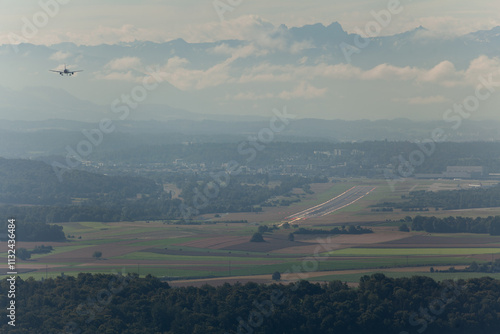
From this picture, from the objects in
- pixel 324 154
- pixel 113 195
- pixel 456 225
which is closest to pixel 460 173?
pixel 324 154

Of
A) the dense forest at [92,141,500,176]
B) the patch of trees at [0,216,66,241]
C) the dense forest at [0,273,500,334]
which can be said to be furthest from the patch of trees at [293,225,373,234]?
the dense forest at [92,141,500,176]

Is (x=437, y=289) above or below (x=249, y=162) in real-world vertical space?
below

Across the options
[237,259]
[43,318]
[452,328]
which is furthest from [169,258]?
[452,328]

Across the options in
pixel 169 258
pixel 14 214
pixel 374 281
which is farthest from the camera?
pixel 14 214

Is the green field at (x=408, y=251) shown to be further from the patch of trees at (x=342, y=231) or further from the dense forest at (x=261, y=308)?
the dense forest at (x=261, y=308)

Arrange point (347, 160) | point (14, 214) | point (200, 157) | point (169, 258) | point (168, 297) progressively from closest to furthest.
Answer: point (168, 297) → point (169, 258) → point (14, 214) → point (347, 160) → point (200, 157)

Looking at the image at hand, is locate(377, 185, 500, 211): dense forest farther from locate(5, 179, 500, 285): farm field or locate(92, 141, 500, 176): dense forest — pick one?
locate(92, 141, 500, 176): dense forest

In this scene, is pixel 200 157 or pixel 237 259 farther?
pixel 200 157

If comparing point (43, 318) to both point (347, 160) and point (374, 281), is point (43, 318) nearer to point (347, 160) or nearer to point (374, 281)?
point (374, 281)
